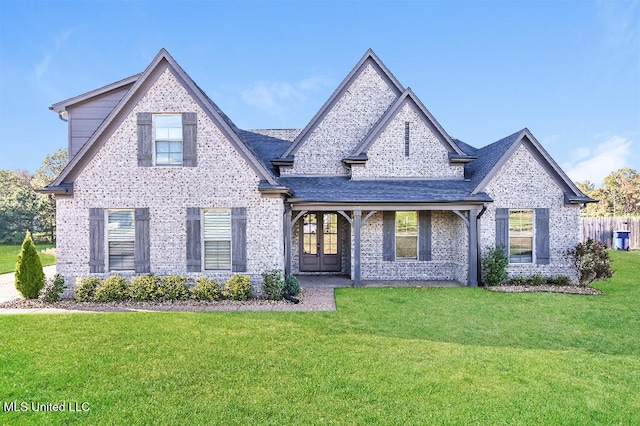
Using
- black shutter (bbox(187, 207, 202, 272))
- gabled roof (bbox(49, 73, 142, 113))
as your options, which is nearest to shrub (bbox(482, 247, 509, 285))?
black shutter (bbox(187, 207, 202, 272))

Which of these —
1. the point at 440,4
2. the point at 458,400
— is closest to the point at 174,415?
the point at 458,400

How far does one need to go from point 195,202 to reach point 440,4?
54.4ft

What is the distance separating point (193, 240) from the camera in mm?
9875

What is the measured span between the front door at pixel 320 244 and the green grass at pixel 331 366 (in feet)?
18.4

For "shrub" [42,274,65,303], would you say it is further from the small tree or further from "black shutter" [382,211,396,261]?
"black shutter" [382,211,396,261]

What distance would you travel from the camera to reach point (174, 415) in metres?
3.80

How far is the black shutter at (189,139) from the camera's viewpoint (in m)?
9.84

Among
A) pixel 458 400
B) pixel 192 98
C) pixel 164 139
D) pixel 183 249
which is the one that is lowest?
pixel 458 400

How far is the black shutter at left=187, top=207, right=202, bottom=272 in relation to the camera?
9.87m

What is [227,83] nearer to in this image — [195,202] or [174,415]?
[195,202]

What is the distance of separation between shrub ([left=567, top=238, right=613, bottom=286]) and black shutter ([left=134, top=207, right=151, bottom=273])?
1381 cm

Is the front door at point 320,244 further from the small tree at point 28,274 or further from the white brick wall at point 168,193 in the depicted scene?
the small tree at point 28,274

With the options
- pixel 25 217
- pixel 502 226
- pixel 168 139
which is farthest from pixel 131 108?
pixel 25 217

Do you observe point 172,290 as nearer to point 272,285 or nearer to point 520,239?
point 272,285
